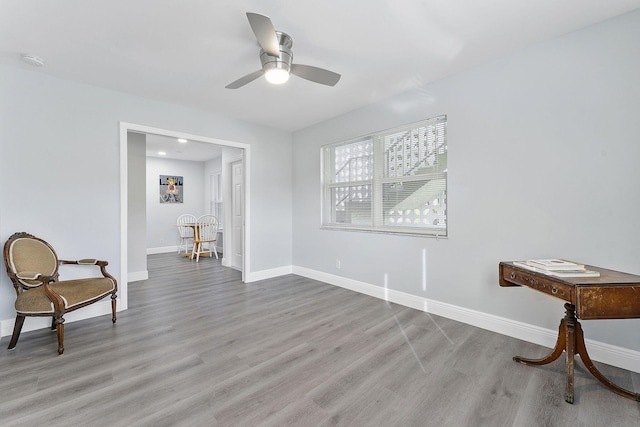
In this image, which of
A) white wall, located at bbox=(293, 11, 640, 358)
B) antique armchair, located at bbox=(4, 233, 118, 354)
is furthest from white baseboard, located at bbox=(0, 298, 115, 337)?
white wall, located at bbox=(293, 11, 640, 358)

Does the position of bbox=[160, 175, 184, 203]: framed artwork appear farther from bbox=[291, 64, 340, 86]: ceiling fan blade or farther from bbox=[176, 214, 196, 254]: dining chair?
bbox=[291, 64, 340, 86]: ceiling fan blade

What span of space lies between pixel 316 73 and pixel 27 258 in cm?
311

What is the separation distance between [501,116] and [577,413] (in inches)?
90.2

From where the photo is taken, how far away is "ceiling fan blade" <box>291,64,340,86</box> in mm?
2244

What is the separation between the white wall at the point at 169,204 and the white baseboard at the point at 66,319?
4.62m

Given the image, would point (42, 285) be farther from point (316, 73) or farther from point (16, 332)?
point (316, 73)

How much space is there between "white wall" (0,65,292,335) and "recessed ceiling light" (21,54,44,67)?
25cm

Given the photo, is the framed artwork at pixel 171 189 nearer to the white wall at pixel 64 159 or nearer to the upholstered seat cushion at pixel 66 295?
the white wall at pixel 64 159

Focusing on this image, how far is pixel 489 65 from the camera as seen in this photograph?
2629mm

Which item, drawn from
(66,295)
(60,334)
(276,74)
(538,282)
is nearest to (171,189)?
(66,295)

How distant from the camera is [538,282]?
187 centimetres

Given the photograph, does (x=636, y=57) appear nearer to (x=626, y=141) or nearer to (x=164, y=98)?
(x=626, y=141)

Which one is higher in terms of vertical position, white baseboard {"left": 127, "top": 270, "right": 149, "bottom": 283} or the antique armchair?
the antique armchair

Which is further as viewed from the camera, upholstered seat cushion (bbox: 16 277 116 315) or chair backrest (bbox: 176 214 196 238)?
chair backrest (bbox: 176 214 196 238)
